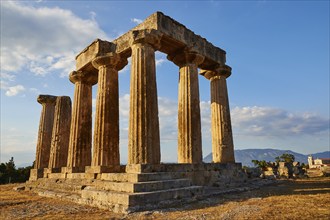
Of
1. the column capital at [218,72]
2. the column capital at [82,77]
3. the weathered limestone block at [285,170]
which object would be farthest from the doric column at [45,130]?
the weathered limestone block at [285,170]

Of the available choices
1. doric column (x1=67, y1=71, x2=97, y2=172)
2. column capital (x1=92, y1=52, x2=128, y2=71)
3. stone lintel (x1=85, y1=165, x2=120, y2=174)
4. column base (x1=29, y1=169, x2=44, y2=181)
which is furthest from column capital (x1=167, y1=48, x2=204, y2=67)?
column base (x1=29, y1=169, x2=44, y2=181)

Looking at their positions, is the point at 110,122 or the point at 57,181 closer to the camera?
the point at 110,122

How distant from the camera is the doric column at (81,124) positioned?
17.0 meters

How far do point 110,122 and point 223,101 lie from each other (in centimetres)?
801

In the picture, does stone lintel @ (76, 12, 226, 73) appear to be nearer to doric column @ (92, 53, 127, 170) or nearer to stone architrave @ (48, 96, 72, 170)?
doric column @ (92, 53, 127, 170)

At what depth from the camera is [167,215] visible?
7742 millimetres

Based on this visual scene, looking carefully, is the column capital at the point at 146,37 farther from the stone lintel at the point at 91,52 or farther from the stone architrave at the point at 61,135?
the stone architrave at the point at 61,135

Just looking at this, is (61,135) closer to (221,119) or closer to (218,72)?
(221,119)

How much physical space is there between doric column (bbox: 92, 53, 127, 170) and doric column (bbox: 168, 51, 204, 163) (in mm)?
3842

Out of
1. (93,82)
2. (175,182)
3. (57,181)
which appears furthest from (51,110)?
(175,182)

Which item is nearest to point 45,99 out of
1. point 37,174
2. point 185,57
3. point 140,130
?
point 37,174

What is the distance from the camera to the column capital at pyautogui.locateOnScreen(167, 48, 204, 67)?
50.3 feet

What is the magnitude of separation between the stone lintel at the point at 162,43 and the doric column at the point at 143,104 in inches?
21.1

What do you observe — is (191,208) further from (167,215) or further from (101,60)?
(101,60)
